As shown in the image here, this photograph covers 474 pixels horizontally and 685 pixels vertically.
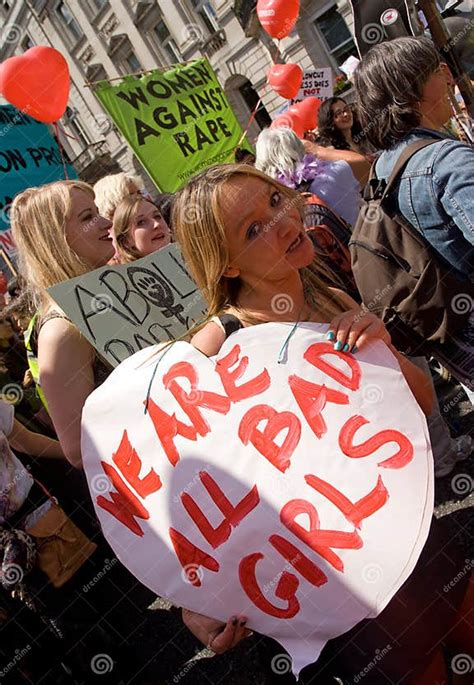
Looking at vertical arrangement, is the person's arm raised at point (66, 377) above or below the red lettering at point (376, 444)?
above

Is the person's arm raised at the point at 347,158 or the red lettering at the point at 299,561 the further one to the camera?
the person's arm raised at the point at 347,158

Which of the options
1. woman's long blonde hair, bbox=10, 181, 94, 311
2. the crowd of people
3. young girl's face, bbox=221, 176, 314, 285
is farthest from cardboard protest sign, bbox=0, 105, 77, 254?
young girl's face, bbox=221, 176, 314, 285

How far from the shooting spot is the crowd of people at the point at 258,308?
1176 mm

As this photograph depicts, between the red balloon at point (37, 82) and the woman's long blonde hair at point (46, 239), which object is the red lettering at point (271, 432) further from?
the red balloon at point (37, 82)

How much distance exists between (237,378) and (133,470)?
30 centimetres

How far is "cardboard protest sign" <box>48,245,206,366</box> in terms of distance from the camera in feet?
5.21

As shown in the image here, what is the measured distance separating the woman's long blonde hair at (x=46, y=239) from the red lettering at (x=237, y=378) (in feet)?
2.66

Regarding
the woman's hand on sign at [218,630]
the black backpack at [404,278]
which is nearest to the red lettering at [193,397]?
the woman's hand on sign at [218,630]

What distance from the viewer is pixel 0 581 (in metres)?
1.80

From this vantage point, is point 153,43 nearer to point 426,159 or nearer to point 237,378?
point 426,159

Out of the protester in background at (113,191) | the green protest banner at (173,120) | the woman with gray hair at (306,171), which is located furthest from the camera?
the green protest banner at (173,120)

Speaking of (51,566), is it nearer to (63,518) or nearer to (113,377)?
(63,518)

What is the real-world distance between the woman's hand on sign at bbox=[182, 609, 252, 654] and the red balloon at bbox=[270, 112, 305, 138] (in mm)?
4504

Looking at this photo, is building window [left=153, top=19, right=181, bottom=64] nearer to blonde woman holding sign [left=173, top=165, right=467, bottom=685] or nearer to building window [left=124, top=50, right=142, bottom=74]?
building window [left=124, top=50, right=142, bottom=74]
